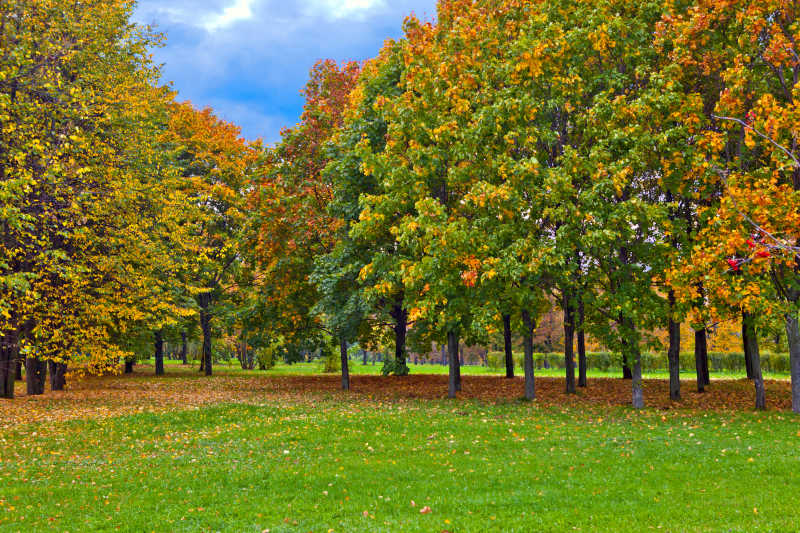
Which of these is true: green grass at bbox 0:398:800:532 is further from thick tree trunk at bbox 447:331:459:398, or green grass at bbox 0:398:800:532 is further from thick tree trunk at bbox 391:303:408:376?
thick tree trunk at bbox 391:303:408:376

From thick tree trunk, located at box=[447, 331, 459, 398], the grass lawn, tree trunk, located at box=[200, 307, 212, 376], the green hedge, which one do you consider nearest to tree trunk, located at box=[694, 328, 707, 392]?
the grass lawn

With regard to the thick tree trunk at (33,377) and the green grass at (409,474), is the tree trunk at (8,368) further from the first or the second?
the green grass at (409,474)

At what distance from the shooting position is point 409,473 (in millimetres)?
11281

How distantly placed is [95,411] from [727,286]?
21.8m

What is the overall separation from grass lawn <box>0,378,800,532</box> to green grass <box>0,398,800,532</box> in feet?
0.13

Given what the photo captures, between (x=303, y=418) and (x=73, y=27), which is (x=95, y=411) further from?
(x=73, y=27)

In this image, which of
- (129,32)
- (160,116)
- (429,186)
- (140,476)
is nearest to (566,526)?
(140,476)

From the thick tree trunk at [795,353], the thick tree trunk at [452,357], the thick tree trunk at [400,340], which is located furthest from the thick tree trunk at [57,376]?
the thick tree trunk at [795,353]

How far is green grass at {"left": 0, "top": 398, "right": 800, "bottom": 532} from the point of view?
858 centimetres

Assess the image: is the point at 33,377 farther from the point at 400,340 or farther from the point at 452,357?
the point at 452,357

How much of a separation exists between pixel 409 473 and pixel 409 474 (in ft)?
0.23

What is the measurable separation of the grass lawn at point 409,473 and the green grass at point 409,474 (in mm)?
40

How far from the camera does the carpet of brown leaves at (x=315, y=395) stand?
70.2 feet

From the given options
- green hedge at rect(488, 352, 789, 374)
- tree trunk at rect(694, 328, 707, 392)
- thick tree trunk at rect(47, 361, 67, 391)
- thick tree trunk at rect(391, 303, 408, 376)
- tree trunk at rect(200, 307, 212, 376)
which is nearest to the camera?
tree trunk at rect(694, 328, 707, 392)
